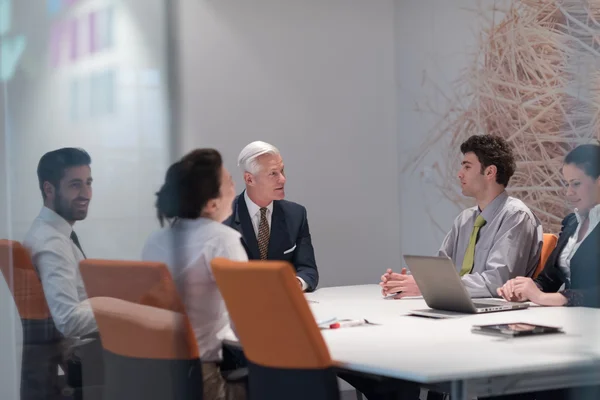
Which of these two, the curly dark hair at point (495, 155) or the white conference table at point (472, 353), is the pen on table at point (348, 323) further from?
the curly dark hair at point (495, 155)

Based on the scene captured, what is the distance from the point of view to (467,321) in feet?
10.0

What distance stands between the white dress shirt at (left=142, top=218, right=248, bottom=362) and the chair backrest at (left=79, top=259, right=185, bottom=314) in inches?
1.1

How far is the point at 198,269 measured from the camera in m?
2.42

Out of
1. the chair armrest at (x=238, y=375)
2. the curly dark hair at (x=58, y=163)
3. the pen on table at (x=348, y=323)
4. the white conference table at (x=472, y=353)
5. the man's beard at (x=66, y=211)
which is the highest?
the curly dark hair at (x=58, y=163)

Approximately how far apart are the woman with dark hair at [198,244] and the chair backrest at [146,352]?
0.04 meters

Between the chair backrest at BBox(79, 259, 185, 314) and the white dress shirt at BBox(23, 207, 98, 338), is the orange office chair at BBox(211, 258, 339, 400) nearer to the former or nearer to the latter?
the chair backrest at BBox(79, 259, 185, 314)

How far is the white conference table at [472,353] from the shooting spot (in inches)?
70.8

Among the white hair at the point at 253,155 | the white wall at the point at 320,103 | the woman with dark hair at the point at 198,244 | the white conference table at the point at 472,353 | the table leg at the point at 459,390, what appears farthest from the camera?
the white wall at the point at 320,103

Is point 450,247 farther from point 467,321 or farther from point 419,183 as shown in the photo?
point 419,183

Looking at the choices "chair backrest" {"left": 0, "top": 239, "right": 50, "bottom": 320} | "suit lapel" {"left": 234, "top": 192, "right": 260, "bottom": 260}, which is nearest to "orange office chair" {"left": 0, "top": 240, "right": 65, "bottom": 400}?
"chair backrest" {"left": 0, "top": 239, "right": 50, "bottom": 320}

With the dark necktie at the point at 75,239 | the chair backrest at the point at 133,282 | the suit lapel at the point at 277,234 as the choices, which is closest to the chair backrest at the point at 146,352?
the chair backrest at the point at 133,282

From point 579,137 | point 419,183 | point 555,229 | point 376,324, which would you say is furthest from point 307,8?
point 579,137

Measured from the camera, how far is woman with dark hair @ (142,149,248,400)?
235 cm

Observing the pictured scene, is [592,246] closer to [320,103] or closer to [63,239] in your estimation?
[63,239]
